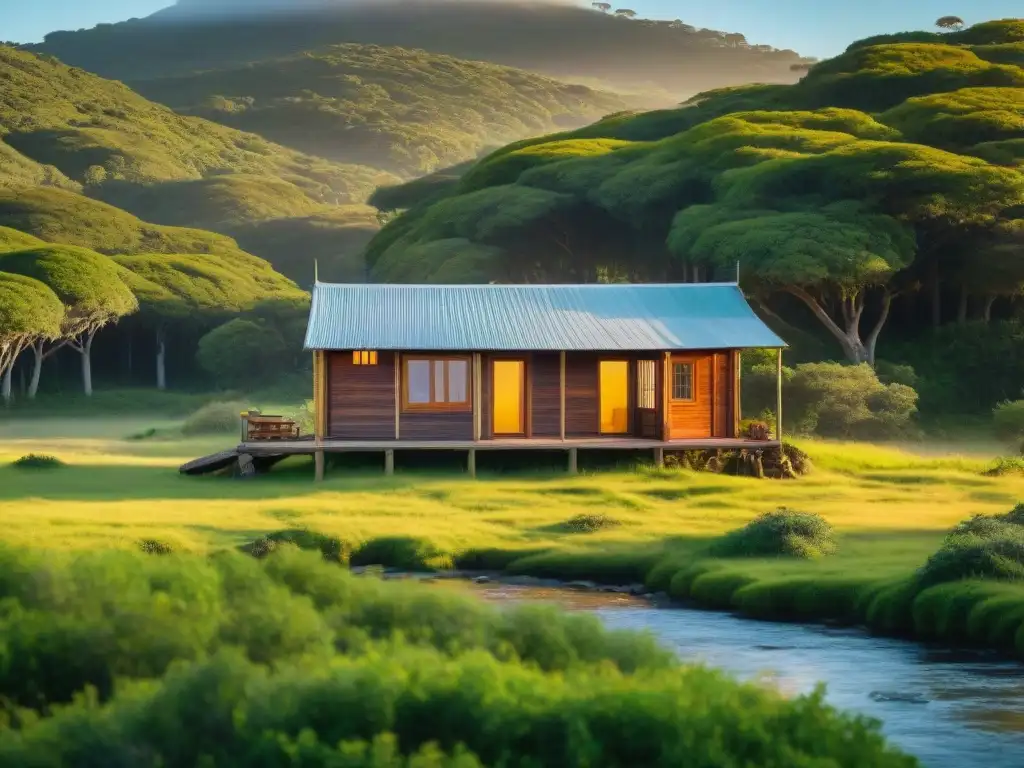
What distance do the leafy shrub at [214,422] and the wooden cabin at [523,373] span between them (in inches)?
617

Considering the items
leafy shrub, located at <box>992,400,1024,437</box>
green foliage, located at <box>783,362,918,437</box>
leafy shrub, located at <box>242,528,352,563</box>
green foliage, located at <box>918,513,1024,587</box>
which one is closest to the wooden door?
green foliage, located at <box>783,362,918,437</box>

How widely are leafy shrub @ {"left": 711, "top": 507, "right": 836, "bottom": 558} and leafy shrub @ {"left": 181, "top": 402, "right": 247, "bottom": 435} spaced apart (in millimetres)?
33113

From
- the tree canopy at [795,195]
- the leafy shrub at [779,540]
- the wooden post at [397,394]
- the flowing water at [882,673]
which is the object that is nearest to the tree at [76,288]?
the tree canopy at [795,195]

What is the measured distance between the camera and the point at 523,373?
4372 cm

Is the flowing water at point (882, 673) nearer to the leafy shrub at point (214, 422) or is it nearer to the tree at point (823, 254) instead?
the tree at point (823, 254)

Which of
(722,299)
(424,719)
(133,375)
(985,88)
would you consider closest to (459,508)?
(722,299)

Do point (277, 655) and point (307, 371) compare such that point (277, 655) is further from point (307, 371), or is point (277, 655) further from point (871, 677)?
point (307, 371)

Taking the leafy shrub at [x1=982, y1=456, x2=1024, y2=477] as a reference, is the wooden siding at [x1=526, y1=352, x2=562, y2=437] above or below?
above

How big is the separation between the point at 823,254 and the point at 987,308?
1131cm

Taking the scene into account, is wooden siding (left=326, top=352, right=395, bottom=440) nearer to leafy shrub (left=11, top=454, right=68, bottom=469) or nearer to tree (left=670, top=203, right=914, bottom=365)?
leafy shrub (left=11, top=454, right=68, bottom=469)

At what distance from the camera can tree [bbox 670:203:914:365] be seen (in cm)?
5684

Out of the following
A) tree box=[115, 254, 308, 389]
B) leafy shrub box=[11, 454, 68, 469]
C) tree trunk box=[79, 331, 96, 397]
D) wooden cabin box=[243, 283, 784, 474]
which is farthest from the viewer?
tree box=[115, 254, 308, 389]

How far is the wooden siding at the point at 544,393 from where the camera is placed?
142 ft

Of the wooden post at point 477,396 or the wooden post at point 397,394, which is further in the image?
the wooden post at point 477,396
